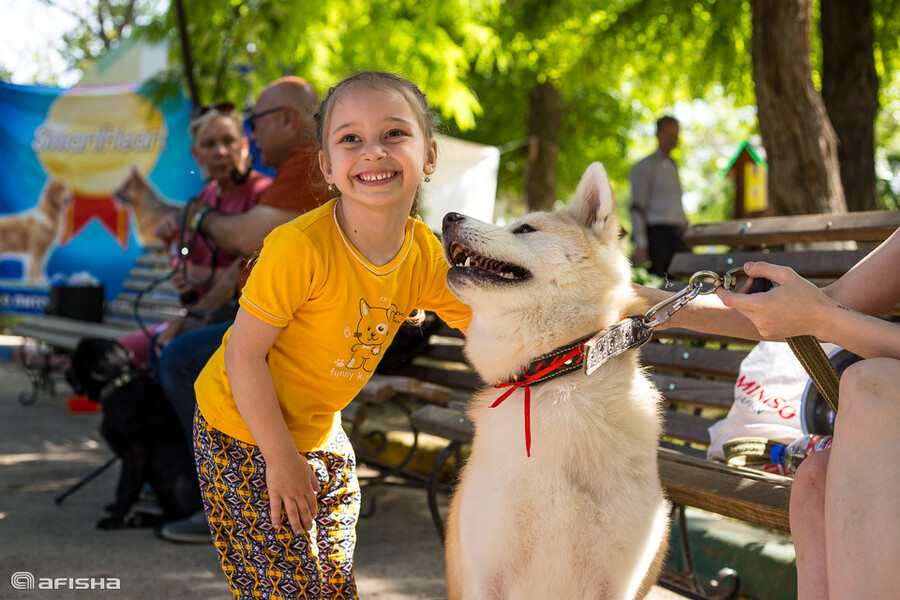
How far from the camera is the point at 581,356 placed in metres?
1.98

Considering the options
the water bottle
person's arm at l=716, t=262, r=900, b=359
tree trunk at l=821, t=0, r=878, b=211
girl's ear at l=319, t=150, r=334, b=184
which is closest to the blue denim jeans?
girl's ear at l=319, t=150, r=334, b=184

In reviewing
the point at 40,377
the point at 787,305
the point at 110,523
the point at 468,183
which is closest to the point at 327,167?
the point at 787,305

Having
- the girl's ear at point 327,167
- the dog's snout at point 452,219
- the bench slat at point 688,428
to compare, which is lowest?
the bench slat at point 688,428

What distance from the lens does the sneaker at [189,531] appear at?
12.9 feet

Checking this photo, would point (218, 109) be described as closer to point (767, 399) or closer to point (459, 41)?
point (767, 399)

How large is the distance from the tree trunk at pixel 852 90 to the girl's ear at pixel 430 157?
6668 mm

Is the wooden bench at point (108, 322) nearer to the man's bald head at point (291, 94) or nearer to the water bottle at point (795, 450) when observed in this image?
the man's bald head at point (291, 94)

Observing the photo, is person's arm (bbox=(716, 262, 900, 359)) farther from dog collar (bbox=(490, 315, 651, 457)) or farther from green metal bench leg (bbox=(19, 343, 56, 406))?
green metal bench leg (bbox=(19, 343, 56, 406))

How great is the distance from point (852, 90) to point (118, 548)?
756cm

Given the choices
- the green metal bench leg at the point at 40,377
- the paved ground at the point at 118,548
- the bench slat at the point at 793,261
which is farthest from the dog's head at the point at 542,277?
the green metal bench leg at the point at 40,377

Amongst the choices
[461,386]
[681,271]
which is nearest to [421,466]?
[461,386]

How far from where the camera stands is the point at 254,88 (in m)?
8.85

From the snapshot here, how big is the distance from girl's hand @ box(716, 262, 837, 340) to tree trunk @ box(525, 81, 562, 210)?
39.9 feet

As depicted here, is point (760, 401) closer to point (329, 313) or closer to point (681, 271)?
point (681, 271)
